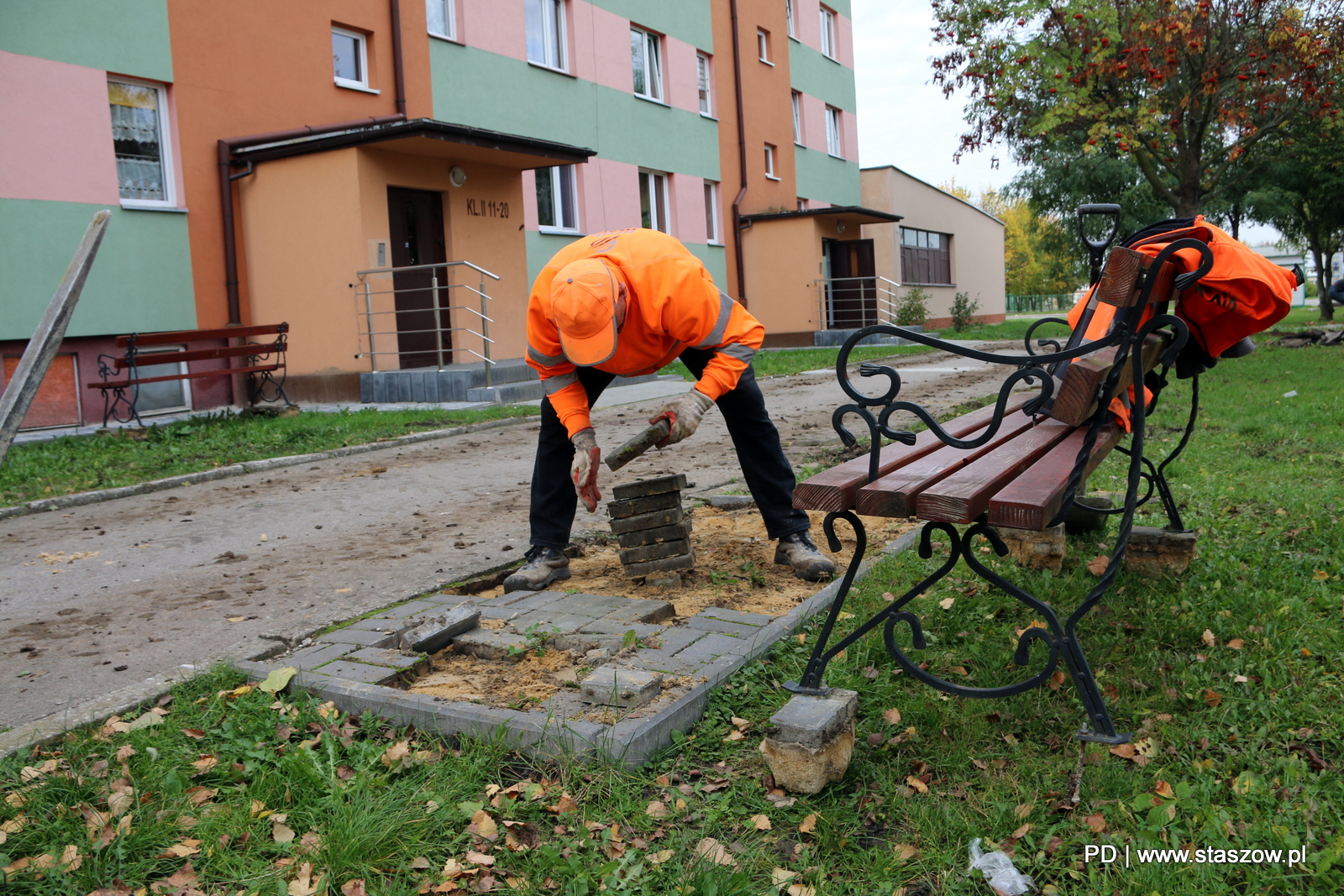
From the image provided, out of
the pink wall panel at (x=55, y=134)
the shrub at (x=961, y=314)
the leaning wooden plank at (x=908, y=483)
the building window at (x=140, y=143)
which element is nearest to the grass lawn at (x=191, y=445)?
the pink wall panel at (x=55, y=134)

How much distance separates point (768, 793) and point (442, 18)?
15.5 m

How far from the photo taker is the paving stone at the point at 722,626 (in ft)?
11.2

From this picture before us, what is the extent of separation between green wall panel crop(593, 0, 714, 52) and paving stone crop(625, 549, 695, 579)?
665 inches

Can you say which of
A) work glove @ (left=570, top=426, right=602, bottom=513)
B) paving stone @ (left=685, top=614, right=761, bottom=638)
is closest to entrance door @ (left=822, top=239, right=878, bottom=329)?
work glove @ (left=570, top=426, right=602, bottom=513)

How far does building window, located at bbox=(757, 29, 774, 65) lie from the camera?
81.9 ft

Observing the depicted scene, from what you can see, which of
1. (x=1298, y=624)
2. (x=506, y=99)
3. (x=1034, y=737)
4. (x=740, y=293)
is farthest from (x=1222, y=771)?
(x=740, y=293)

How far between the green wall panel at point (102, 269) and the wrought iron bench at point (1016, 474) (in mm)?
10728

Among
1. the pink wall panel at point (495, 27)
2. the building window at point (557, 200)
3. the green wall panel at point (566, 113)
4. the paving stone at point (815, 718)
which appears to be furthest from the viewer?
the building window at point (557, 200)

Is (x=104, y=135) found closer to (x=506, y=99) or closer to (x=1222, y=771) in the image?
(x=506, y=99)

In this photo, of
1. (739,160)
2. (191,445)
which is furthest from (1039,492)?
(739,160)

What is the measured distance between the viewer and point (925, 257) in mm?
32188

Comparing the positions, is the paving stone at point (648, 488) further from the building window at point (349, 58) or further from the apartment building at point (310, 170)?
the building window at point (349, 58)

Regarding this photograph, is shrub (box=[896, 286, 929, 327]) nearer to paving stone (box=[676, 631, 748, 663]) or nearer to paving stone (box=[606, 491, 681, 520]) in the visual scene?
paving stone (box=[606, 491, 681, 520])

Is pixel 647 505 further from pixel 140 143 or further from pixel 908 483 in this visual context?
pixel 140 143
